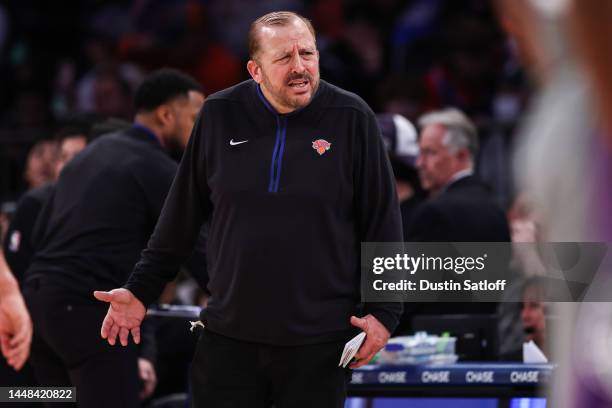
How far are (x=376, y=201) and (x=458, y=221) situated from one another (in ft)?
6.63

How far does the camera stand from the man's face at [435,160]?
6.38 m

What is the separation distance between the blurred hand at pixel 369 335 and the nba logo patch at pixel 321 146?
0.55 meters

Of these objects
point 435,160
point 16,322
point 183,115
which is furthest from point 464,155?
point 16,322

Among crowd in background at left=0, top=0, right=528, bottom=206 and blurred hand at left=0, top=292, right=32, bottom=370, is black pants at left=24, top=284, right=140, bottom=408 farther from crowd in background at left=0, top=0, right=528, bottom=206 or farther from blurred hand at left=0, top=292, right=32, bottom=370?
crowd in background at left=0, top=0, right=528, bottom=206

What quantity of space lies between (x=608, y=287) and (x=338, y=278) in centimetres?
212

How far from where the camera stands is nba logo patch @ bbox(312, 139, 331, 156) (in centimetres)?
369

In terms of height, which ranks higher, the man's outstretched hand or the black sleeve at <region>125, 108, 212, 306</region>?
the black sleeve at <region>125, 108, 212, 306</region>

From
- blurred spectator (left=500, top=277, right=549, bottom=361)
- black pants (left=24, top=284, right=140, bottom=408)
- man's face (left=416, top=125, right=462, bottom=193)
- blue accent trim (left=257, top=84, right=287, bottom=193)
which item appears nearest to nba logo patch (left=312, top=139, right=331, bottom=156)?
blue accent trim (left=257, top=84, right=287, bottom=193)

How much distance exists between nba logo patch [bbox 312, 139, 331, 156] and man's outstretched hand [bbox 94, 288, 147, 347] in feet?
2.82

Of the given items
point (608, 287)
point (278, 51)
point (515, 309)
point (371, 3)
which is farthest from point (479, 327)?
point (371, 3)

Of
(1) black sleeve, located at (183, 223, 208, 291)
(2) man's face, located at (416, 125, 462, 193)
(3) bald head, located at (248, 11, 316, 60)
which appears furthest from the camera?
(2) man's face, located at (416, 125, 462, 193)

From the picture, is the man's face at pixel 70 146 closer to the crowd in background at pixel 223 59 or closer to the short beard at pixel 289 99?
the crowd in background at pixel 223 59

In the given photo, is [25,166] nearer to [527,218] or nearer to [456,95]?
[456,95]

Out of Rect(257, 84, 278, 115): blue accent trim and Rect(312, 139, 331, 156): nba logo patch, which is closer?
Rect(312, 139, 331, 156): nba logo patch
